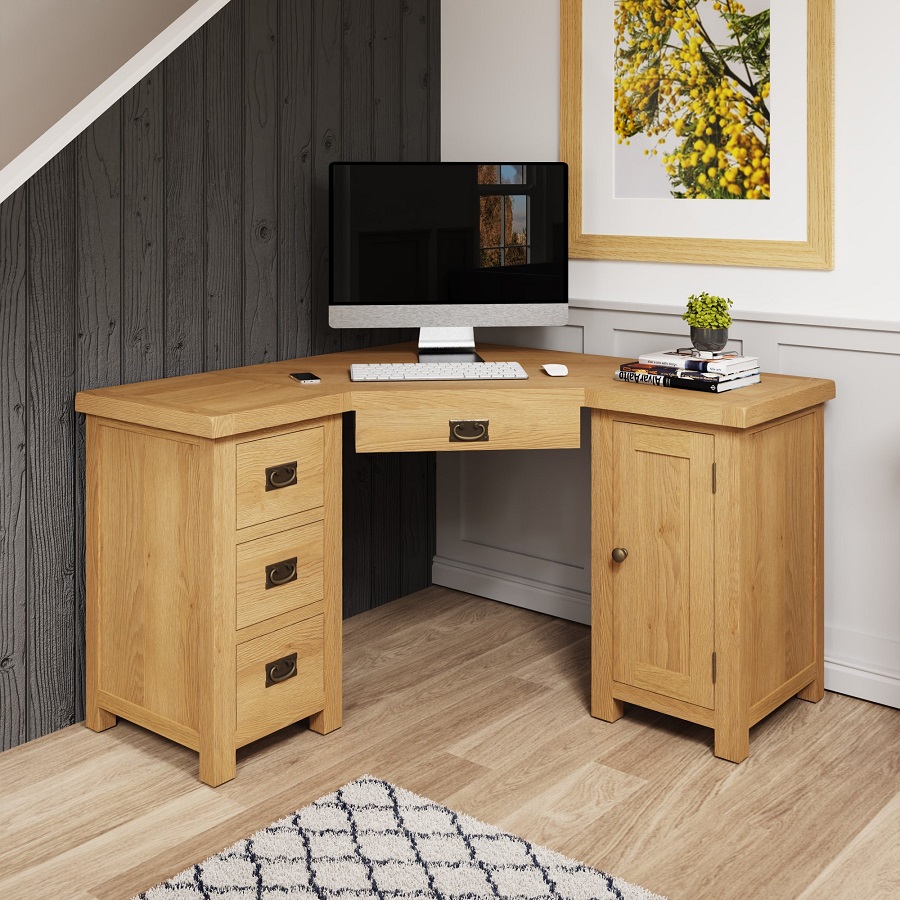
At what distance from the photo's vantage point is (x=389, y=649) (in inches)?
121

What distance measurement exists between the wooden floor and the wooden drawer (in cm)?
33

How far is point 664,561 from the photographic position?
251 cm

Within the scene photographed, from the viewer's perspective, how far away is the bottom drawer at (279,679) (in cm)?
237

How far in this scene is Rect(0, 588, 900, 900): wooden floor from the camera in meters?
2.04

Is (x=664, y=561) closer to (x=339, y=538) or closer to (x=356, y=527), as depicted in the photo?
(x=339, y=538)

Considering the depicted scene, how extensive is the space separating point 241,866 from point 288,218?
165 cm

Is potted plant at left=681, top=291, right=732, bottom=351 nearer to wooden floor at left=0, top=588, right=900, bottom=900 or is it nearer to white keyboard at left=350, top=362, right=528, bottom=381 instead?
white keyboard at left=350, top=362, right=528, bottom=381

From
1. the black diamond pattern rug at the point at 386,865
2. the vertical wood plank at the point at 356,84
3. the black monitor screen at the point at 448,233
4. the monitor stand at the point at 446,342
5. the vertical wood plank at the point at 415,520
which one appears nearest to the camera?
the black diamond pattern rug at the point at 386,865

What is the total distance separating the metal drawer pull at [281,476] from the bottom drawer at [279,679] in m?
0.31

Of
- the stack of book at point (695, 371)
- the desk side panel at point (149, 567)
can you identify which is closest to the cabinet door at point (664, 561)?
the stack of book at point (695, 371)

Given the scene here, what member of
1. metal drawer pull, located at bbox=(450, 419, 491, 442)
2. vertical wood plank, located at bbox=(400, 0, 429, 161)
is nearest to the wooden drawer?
metal drawer pull, located at bbox=(450, 419, 491, 442)

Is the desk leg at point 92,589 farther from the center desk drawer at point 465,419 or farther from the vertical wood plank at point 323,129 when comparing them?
the vertical wood plank at point 323,129

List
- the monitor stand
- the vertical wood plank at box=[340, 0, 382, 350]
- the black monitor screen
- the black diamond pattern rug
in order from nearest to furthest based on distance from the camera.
Answer: the black diamond pattern rug < the black monitor screen < the monitor stand < the vertical wood plank at box=[340, 0, 382, 350]

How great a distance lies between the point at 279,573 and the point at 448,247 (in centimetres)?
100
